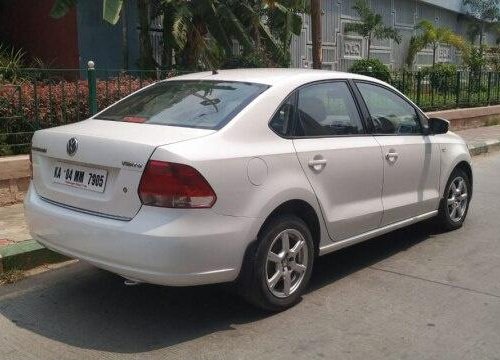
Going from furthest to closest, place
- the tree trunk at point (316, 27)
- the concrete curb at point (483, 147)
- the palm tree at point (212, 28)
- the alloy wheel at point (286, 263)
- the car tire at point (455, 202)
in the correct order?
1. the concrete curb at point (483, 147)
2. the tree trunk at point (316, 27)
3. the palm tree at point (212, 28)
4. the car tire at point (455, 202)
5. the alloy wheel at point (286, 263)

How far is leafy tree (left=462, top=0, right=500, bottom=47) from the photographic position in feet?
107

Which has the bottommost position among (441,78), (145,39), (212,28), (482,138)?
(482,138)

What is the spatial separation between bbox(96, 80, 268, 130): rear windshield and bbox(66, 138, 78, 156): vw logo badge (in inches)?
17.6

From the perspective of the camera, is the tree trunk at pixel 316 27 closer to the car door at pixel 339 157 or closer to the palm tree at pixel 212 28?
the palm tree at pixel 212 28

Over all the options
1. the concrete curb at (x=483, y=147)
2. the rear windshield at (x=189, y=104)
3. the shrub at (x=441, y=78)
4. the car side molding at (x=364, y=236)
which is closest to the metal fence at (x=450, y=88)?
the shrub at (x=441, y=78)

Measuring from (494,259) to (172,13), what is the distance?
24.0ft

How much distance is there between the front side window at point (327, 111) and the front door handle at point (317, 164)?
0.67ft

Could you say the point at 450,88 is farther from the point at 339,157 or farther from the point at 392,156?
the point at 339,157

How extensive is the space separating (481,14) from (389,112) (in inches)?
1205

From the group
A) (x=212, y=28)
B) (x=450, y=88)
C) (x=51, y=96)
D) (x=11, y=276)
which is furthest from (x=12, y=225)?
(x=450, y=88)

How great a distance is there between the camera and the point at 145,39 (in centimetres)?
1184

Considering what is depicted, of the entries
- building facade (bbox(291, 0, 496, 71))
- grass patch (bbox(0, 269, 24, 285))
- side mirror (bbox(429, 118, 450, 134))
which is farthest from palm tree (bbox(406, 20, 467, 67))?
grass patch (bbox(0, 269, 24, 285))

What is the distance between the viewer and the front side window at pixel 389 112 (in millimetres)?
5285

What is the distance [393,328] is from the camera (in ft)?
13.3
